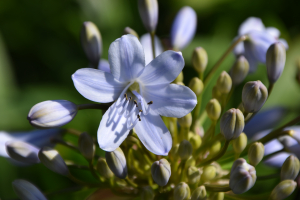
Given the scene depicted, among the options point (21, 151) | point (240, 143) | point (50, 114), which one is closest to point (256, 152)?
point (240, 143)

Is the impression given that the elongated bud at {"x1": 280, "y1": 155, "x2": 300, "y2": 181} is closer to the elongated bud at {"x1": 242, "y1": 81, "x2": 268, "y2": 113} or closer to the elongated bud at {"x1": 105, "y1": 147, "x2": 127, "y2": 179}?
the elongated bud at {"x1": 242, "y1": 81, "x2": 268, "y2": 113}

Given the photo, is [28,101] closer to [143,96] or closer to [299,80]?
[143,96]

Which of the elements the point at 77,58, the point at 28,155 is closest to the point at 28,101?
the point at 77,58

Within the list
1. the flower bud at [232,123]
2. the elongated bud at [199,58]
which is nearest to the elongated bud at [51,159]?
the flower bud at [232,123]

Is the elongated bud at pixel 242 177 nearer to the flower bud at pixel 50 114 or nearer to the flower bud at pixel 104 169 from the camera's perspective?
the flower bud at pixel 104 169

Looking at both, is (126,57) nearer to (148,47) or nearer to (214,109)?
(214,109)
